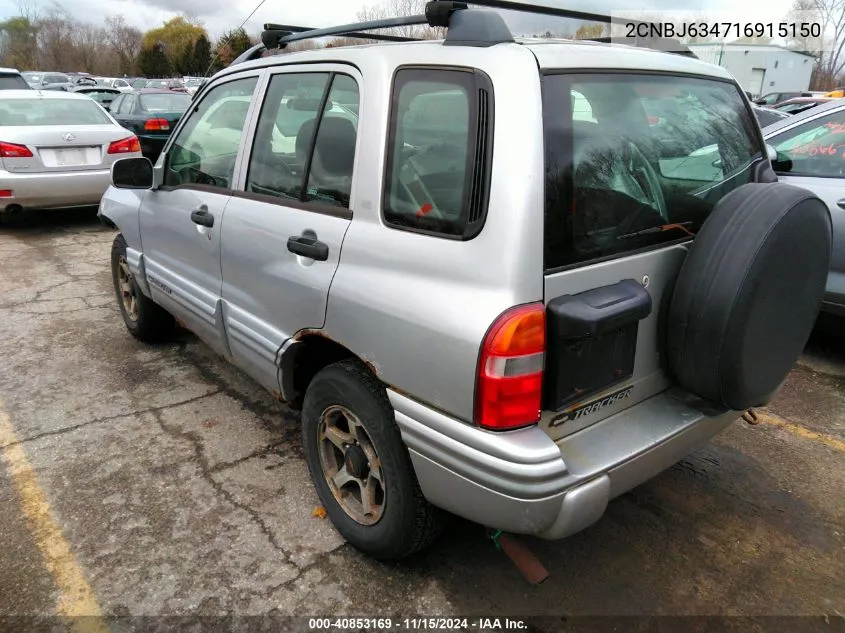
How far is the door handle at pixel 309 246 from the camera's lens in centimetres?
231

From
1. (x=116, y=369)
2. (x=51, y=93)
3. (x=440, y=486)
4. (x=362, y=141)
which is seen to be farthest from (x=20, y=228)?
(x=440, y=486)

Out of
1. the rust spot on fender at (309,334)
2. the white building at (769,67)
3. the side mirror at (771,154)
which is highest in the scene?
the white building at (769,67)

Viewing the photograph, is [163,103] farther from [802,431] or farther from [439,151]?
[802,431]

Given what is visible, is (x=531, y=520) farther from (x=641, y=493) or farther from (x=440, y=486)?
(x=641, y=493)

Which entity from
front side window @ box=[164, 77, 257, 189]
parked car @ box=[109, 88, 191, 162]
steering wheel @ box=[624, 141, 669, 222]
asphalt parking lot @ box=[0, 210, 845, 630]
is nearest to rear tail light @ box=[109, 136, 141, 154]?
parked car @ box=[109, 88, 191, 162]

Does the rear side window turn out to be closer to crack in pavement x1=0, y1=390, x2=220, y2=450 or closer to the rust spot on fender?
the rust spot on fender

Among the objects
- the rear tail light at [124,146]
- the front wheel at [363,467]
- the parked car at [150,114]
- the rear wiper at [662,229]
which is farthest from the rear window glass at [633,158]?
the parked car at [150,114]

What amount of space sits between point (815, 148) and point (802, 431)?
2120 millimetres

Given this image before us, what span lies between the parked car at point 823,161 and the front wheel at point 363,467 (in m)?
3.20

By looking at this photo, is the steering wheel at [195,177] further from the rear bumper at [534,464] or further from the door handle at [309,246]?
the rear bumper at [534,464]

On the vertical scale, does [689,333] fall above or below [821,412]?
above

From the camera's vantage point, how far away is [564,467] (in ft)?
5.96

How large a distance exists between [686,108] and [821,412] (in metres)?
2.25

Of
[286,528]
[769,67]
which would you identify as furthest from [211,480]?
[769,67]
